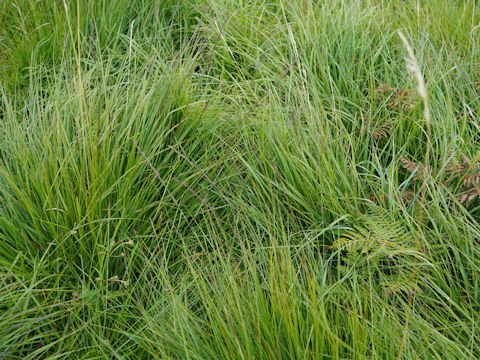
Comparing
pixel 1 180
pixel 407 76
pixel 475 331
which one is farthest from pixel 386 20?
pixel 1 180

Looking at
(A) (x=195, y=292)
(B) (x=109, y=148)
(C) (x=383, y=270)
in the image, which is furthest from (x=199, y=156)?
(C) (x=383, y=270)

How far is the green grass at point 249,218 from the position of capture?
147cm

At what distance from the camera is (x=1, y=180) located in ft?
6.50

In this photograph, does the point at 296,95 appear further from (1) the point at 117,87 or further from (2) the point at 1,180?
(2) the point at 1,180

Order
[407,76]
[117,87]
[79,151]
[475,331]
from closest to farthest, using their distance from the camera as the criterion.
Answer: [475,331] < [79,151] < [117,87] < [407,76]

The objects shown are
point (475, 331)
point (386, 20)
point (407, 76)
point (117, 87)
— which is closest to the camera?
point (475, 331)

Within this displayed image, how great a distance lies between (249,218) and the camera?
2.02 meters

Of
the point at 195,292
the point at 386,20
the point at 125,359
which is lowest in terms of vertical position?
the point at 125,359

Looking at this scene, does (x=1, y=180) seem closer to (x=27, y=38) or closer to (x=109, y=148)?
(x=109, y=148)

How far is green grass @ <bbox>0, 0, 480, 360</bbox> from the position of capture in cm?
147

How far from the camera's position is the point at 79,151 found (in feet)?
6.00

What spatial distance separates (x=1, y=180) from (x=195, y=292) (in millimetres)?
973

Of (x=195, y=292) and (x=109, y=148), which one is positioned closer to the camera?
(x=195, y=292)

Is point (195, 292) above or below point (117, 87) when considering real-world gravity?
below
